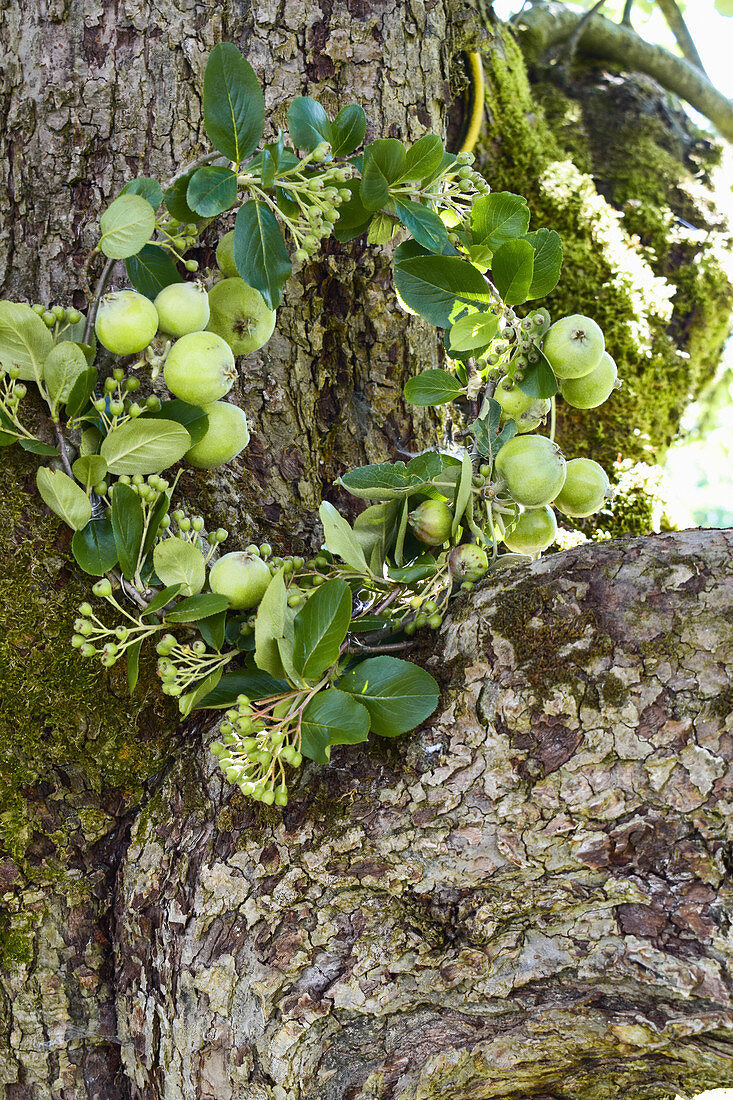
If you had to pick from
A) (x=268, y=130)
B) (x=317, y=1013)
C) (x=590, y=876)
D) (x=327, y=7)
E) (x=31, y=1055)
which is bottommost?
(x=31, y=1055)

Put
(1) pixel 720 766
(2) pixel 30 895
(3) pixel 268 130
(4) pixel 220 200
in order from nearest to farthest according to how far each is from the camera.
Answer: (1) pixel 720 766
(4) pixel 220 200
(2) pixel 30 895
(3) pixel 268 130

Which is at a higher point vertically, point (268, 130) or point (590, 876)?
point (268, 130)

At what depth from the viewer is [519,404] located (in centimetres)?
126

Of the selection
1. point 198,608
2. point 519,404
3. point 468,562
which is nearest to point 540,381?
point 519,404

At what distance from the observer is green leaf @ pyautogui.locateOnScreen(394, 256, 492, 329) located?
1217 millimetres

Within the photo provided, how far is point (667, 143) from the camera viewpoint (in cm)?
308

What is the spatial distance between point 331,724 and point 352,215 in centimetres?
83

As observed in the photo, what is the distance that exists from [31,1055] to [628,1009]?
3.11 feet

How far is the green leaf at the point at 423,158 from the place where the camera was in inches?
48.7

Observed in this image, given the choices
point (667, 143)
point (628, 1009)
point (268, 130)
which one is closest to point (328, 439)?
point (268, 130)

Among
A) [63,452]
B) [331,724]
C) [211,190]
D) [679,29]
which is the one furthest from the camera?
[679,29]

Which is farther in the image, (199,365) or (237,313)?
(237,313)

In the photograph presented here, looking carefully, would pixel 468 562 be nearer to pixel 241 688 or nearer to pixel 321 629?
pixel 321 629

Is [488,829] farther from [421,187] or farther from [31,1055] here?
[421,187]
